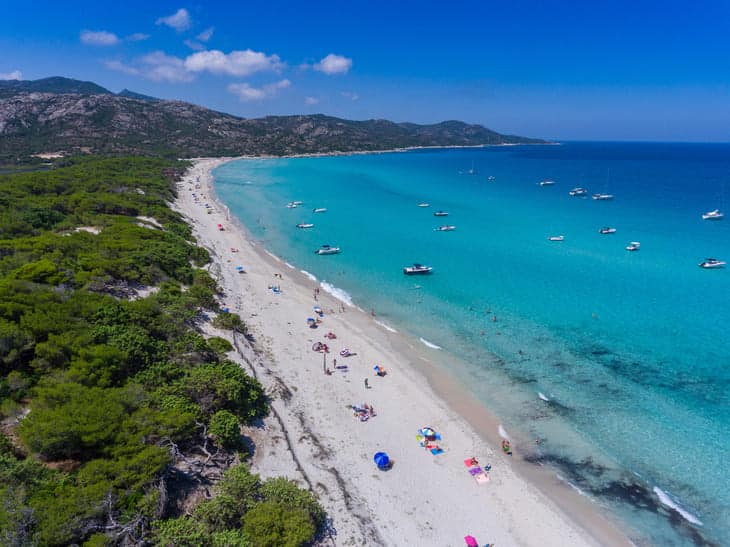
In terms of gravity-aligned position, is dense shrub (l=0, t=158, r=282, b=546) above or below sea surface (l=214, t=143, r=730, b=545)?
above

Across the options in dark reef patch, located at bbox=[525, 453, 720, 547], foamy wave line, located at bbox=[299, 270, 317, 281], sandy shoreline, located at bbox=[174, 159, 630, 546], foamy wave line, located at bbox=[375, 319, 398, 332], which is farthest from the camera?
foamy wave line, located at bbox=[299, 270, 317, 281]

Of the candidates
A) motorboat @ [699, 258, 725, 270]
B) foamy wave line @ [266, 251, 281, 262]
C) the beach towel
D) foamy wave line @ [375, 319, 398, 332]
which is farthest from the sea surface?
the beach towel

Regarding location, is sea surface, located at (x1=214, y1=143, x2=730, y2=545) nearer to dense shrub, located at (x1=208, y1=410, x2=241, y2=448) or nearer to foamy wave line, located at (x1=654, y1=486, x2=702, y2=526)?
foamy wave line, located at (x1=654, y1=486, x2=702, y2=526)

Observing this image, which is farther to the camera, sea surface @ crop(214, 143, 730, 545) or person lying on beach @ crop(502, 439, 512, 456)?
person lying on beach @ crop(502, 439, 512, 456)

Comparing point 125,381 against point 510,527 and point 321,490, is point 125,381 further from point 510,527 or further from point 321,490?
point 510,527

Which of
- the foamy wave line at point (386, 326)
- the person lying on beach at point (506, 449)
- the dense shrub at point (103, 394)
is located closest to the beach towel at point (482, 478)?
the person lying on beach at point (506, 449)

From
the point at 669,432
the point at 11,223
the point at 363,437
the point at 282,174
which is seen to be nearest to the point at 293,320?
the point at 363,437

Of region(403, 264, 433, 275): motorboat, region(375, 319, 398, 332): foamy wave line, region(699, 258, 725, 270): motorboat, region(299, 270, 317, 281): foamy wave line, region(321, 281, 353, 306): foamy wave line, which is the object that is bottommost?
region(375, 319, 398, 332): foamy wave line

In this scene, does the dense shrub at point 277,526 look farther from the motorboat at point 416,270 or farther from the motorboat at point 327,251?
the motorboat at point 327,251
